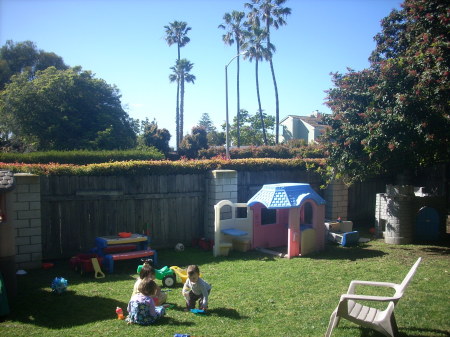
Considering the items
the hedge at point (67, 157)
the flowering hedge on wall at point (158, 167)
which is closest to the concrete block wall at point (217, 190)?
the flowering hedge on wall at point (158, 167)

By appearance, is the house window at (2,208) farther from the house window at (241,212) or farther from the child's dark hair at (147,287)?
the house window at (241,212)

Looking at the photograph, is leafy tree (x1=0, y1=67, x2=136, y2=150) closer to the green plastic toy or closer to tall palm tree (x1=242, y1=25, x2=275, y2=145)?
tall palm tree (x1=242, y1=25, x2=275, y2=145)

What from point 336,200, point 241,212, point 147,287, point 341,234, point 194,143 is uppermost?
point 194,143

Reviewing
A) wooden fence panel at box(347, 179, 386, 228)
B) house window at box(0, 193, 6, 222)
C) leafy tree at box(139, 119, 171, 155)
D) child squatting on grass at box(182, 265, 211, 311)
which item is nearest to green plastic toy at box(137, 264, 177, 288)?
child squatting on grass at box(182, 265, 211, 311)

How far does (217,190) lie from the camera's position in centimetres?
1209

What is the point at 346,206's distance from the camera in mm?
14742

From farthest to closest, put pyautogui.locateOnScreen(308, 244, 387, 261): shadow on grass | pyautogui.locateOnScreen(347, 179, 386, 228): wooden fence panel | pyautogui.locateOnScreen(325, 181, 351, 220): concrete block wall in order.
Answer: pyautogui.locateOnScreen(347, 179, 386, 228): wooden fence panel < pyautogui.locateOnScreen(325, 181, 351, 220): concrete block wall < pyautogui.locateOnScreen(308, 244, 387, 261): shadow on grass

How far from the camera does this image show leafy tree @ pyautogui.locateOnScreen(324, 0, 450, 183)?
10602mm

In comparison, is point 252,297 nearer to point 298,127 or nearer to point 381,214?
point 381,214

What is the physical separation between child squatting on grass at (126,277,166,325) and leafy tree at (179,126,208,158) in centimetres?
3585

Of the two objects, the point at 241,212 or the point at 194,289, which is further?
the point at 241,212

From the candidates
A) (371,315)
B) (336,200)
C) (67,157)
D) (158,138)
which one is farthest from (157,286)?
(158,138)

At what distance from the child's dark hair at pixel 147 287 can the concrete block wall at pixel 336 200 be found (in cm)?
943

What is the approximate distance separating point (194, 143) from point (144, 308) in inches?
1453
